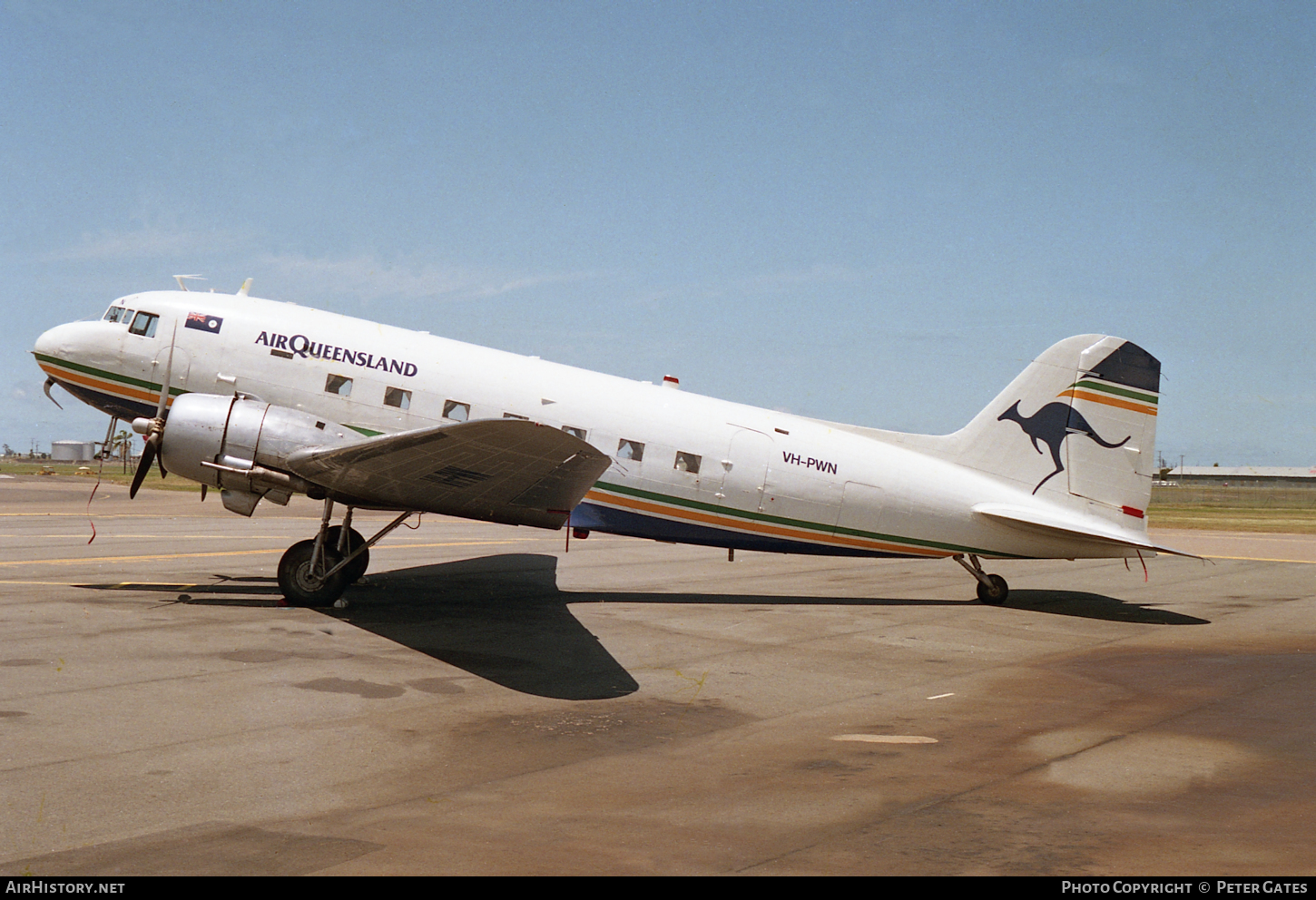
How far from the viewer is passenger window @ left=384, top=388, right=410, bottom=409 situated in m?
15.2

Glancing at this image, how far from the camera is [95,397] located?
15469mm

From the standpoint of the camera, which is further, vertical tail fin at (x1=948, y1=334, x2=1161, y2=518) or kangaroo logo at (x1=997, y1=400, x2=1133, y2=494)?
kangaroo logo at (x1=997, y1=400, x2=1133, y2=494)

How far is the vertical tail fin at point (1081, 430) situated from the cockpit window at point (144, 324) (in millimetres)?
13727

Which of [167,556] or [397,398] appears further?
[167,556]

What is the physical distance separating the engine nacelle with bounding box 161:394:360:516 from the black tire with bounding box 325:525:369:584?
1291mm

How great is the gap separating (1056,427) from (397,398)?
11.6m

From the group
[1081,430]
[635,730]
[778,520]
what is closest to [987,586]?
[1081,430]

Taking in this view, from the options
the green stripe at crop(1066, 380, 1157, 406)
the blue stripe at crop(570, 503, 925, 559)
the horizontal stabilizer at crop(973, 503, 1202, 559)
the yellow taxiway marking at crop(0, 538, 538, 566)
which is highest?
the green stripe at crop(1066, 380, 1157, 406)

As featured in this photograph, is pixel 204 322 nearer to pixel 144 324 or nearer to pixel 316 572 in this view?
pixel 144 324

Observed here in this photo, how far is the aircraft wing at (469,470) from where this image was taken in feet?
36.2

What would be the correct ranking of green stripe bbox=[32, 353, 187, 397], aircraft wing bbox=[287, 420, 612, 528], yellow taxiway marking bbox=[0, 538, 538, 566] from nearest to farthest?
aircraft wing bbox=[287, 420, 612, 528]
green stripe bbox=[32, 353, 187, 397]
yellow taxiway marking bbox=[0, 538, 538, 566]

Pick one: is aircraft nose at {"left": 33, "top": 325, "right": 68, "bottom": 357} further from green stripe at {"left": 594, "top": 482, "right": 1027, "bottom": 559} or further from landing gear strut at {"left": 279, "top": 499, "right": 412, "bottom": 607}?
green stripe at {"left": 594, "top": 482, "right": 1027, "bottom": 559}

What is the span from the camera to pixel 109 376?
1531cm

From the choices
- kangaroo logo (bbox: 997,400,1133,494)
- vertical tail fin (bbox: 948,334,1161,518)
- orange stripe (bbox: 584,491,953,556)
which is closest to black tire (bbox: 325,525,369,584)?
orange stripe (bbox: 584,491,953,556)
